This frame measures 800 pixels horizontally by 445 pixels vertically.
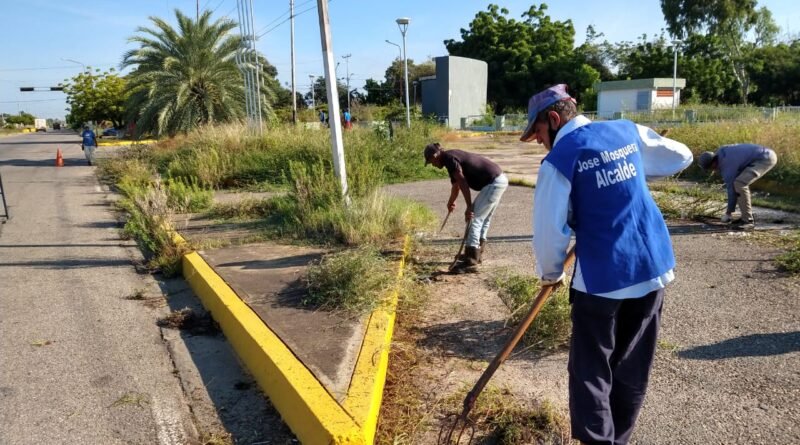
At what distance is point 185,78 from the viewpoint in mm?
20953

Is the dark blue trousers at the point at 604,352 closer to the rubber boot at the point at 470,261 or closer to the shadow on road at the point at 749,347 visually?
the shadow on road at the point at 749,347

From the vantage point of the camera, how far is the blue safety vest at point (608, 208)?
2.40 metres

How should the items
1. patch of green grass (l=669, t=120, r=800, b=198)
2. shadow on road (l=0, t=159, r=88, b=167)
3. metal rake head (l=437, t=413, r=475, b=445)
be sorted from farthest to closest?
shadow on road (l=0, t=159, r=88, b=167) → patch of green grass (l=669, t=120, r=800, b=198) → metal rake head (l=437, t=413, r=475, b=445)

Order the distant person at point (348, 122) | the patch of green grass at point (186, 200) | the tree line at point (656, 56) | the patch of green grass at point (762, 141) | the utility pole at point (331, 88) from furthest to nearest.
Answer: the tree line at point (656, 56)
the distant person at point (348, 122)
the patch of green grass at point (762, 141)
the patch of green grass at point (186, 200)
the utility pole at point (331, 88)

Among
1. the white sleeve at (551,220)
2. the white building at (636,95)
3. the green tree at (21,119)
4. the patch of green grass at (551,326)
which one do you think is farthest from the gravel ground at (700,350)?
the green tree at (21,119)

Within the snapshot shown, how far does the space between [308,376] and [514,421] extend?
1206mm

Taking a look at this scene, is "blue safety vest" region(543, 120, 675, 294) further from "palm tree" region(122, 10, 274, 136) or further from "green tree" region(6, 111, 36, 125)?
"green tree" region(6, 111, 36, 125)

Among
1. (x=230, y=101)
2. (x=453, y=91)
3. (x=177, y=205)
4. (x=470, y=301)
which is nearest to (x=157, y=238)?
(x=177, y=205)

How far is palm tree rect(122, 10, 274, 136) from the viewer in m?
20.6

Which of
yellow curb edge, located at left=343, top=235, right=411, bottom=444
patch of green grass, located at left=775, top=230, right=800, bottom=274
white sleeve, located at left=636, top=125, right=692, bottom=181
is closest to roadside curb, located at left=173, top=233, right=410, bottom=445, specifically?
yellow curb edge, located at left=343, top=235, right=411, bottom=444

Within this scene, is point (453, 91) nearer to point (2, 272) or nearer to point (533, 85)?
point (533, 85)

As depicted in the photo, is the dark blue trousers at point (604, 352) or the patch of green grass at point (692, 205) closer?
the dark blue trousers at point (604, 352)

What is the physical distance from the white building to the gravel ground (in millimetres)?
32372

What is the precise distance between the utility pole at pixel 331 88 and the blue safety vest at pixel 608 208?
5219 mm
